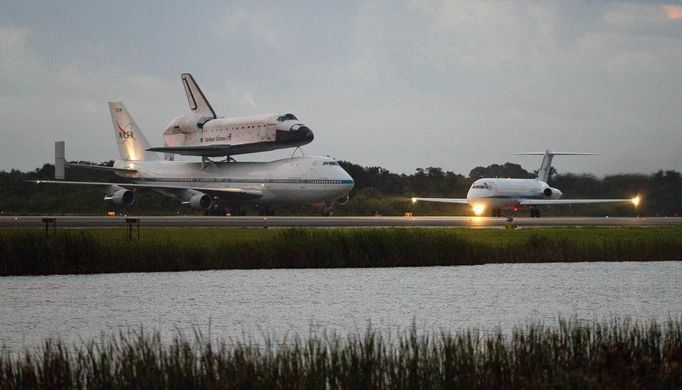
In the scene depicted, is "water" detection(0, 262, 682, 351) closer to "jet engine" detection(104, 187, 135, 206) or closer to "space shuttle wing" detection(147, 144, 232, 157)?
"jet engine" detection(104, 187, 135, 206)

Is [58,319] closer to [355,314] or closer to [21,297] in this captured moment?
[21,297]

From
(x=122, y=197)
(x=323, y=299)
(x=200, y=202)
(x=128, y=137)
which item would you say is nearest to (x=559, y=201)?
(x=200, y=202)

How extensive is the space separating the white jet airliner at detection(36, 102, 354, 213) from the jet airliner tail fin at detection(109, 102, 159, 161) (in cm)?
481

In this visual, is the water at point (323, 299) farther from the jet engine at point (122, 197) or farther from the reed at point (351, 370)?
the jet engine at point (122, 197)

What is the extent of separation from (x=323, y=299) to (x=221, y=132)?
57024 mm

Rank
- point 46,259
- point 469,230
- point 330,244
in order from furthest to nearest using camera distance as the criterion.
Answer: point 469,230 < point 330,244 < point 46,259

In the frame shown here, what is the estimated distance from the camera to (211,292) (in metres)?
31.7

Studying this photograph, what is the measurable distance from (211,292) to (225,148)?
5268cm

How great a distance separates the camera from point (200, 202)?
75875mm

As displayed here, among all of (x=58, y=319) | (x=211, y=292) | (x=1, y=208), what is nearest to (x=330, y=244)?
(x=211, y=292)

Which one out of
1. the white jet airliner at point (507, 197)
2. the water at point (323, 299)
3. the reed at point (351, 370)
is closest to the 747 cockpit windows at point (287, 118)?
the white jet airliner at point (507, 197)

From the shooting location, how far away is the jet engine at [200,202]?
75875 millimetres

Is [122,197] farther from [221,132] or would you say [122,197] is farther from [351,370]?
[351,370]

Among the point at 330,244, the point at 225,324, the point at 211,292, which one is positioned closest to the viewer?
the point at 225,324
